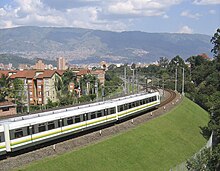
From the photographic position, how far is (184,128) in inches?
1699

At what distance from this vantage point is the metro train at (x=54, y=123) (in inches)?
929

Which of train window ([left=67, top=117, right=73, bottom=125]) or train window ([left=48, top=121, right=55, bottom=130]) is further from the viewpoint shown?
train window ([left=67, top=117, right=73, bottom=125])

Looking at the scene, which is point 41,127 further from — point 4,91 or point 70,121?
point 4,91

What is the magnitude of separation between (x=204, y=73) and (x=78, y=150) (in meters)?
76.8

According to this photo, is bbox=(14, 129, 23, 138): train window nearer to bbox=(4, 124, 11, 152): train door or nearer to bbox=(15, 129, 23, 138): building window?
bbox=(15, 129, 23, 138): building window

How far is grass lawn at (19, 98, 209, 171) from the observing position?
2480 cm

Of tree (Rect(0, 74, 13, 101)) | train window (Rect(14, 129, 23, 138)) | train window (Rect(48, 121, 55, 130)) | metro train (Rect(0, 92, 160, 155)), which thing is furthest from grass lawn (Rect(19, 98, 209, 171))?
tree (Rect(0, 74, 13, 101))

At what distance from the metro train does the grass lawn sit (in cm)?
214

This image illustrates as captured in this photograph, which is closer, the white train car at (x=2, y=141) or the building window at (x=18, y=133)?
the white train car at (x=2, y=141)

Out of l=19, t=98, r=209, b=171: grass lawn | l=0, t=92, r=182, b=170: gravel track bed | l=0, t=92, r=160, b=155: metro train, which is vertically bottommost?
l=19, t=98, r=209, b=171: grass lawn

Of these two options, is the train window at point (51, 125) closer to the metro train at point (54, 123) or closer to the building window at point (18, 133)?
the metro train at point (54, 123)

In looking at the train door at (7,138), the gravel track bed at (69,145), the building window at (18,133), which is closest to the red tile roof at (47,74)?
the gravel track bed at (69,145)

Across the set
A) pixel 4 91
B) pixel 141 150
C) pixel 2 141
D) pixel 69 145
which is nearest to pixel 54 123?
pixel 69 145

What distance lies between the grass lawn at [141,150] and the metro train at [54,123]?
2.14 metres
